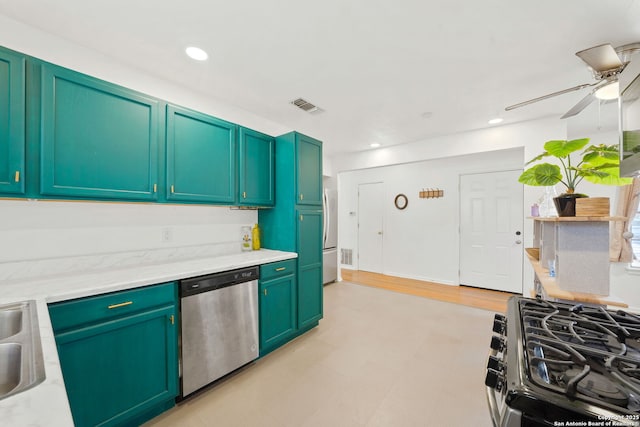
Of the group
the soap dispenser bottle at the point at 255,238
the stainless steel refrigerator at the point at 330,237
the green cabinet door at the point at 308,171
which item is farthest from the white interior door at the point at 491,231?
the soap dispenser bottle at the point at 255,238

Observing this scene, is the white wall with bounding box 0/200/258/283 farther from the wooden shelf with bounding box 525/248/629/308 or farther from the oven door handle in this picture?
the wooden shelf with bounding box 525/248/629/308

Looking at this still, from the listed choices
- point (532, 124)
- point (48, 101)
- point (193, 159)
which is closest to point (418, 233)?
point (532, 124)

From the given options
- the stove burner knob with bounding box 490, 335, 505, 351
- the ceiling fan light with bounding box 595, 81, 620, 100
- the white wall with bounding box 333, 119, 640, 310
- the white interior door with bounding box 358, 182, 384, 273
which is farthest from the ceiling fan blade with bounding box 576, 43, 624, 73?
the white interior door with bounding box 358, 182, 384, 273

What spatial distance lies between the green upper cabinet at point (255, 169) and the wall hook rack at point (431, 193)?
3.16 metres

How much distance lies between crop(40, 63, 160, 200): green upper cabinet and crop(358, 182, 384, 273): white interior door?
419 cm

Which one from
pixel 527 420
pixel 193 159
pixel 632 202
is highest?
pixel 193 159

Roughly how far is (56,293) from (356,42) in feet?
7.68

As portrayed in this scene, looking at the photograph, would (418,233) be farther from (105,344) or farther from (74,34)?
(74,34)

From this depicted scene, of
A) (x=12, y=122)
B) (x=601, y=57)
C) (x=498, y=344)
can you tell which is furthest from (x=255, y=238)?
(x=601, y=57)

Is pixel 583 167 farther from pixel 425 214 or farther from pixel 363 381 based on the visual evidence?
pixel 425 214

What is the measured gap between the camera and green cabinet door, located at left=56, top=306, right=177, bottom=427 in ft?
4.23

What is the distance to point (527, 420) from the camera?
0.56 metres

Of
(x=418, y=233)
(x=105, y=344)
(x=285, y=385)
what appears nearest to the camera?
(x=105, y=344)

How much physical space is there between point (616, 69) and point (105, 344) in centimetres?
367
